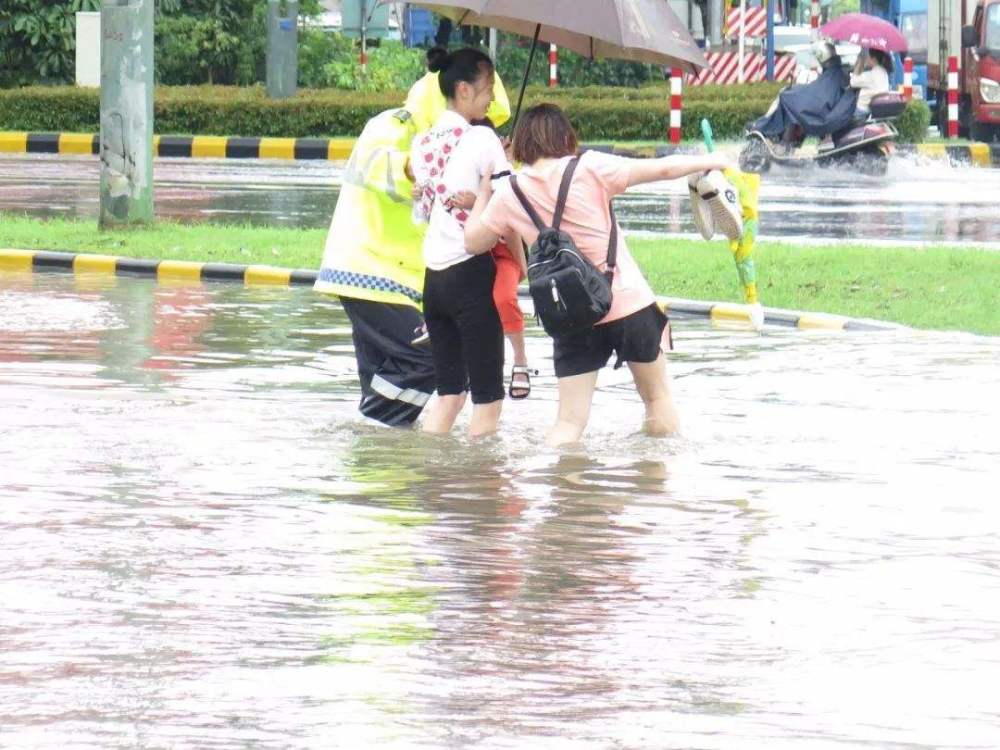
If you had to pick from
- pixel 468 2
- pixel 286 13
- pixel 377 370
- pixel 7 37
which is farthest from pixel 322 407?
pixel 7 37

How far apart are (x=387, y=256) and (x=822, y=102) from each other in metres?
17.4

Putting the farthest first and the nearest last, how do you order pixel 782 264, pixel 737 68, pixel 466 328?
1. pixel 737 68
2. pixel 782 264
3. pixel 466 328

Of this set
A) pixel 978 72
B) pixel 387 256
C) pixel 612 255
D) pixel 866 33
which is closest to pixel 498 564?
pixel 612 255

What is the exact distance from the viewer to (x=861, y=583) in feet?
22.6

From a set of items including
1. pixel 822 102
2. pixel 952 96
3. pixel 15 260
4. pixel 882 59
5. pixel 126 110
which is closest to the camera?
pixel 15 260

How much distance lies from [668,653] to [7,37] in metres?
31.8

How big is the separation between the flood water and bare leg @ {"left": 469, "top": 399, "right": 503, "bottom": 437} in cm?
8

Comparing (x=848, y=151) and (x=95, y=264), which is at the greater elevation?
(x=848, y=151)

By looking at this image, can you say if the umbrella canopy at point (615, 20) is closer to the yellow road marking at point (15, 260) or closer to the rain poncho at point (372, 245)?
the rain poncho at point (372, 245)

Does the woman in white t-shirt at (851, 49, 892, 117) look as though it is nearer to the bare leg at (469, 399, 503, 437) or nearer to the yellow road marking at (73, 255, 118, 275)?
the yellow road marking at (73, 255, 118, 275)

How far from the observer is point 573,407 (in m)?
9.10

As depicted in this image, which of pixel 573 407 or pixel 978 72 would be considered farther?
pixel 978 72

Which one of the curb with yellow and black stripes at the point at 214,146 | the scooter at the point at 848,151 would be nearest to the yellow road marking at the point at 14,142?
the curb with yellow and black stripes at the point at 214,146

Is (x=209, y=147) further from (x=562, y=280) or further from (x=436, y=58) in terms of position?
(x=562, y=280)
